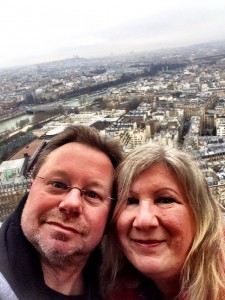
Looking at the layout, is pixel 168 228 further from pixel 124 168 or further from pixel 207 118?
pixel 207 118

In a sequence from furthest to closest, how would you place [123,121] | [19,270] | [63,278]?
[123,121], [63,278], [19,270]

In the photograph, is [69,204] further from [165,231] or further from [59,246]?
[165,231]

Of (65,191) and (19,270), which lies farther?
(65,191)

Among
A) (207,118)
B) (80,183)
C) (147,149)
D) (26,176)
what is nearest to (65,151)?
(80,183)

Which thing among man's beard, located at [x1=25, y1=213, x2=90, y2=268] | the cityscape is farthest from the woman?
the cityscape

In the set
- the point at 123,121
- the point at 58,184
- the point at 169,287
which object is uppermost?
the point at 58,184

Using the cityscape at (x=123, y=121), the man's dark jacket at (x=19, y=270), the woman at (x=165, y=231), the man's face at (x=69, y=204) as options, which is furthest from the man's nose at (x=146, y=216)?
the cityscape at (x=123, y=121)

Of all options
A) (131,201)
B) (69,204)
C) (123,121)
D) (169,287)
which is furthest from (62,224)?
(123,121)

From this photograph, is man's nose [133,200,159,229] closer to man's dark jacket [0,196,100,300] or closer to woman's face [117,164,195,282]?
woman's face [117,164,195,282]
